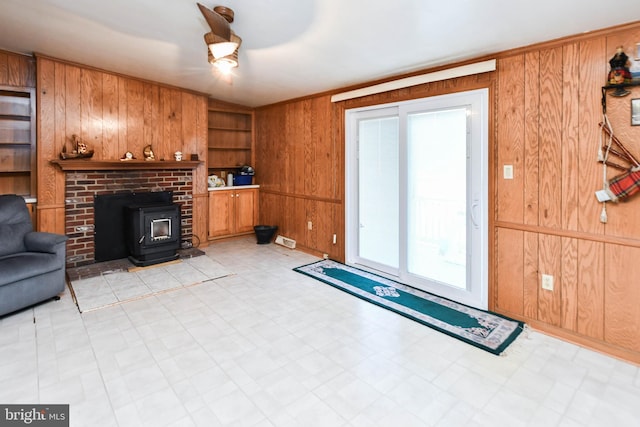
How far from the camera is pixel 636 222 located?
2326mm

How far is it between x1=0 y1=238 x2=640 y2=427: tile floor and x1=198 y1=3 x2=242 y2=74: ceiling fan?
2.16 m

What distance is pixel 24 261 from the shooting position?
Answer: 2.97 m

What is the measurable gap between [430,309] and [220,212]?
12.6 feet

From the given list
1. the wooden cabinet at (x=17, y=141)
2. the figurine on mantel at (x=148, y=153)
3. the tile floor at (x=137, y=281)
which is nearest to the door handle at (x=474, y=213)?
the tile floor at (x=137, y=281)

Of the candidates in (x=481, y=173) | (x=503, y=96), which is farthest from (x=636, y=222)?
(x=503, y=96)

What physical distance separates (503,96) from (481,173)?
0.67m

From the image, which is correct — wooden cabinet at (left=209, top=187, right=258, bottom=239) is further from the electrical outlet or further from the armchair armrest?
the electrical outlet

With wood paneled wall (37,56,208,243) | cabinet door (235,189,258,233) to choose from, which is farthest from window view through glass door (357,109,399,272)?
wood paneled wall (37,56,208,243)

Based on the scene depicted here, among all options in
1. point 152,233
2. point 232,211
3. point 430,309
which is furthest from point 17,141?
point 430,309

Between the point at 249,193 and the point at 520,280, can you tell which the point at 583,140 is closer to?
the point at 520,280

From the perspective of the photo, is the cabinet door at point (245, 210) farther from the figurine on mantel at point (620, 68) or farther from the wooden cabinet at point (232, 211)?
the figurine on mantel at point (620, 68)

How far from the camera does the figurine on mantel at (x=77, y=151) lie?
3.93m

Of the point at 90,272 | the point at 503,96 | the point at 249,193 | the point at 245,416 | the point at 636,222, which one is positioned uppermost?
the point at 503,96

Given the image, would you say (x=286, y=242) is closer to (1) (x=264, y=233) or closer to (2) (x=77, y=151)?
(1) (x=264, y=233)
